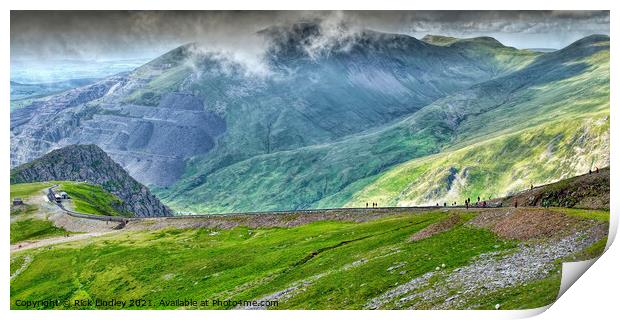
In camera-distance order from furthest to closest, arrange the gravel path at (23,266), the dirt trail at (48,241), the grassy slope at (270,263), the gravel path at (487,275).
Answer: the dirt trail at (48,241), the gravel path at (23,266), the grassy slope at (270,263), the gravel path at (487,275)

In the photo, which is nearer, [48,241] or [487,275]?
[487,275]

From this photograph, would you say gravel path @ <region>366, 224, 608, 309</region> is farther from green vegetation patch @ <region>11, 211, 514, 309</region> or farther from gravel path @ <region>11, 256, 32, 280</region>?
gravel path @ <region>11, 256, 32, 280</region>

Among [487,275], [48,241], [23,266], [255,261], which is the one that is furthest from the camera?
[48,241]

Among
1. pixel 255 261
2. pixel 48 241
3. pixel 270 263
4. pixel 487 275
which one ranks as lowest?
pixel 48 241

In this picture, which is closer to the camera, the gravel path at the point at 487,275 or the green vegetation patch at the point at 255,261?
the gravel path at the point at 487,275

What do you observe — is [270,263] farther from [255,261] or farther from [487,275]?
[487,275]

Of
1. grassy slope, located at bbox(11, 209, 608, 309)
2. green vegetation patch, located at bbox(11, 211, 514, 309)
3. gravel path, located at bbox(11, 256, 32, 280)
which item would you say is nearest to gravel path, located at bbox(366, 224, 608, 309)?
grassy slope, located at bbox(11, 209, 608, 309)

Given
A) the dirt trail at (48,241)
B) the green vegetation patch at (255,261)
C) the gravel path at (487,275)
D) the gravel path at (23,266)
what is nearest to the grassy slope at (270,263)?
the green vegetation patch at (255,261)

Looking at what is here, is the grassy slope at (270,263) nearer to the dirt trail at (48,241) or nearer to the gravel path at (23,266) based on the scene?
the gravel path at (23,266)

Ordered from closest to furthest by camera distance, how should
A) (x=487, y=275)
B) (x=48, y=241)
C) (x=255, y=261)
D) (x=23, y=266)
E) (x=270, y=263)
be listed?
(x=487, y=275) → (x=270, y=263) → (x=255, y=261) → (x=23, y=266) → (x=48, y=241)

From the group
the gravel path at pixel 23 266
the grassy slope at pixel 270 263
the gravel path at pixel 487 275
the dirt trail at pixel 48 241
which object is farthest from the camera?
the dirt trail at pixel 48 241

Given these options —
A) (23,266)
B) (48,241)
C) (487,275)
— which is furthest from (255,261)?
(48,241)
